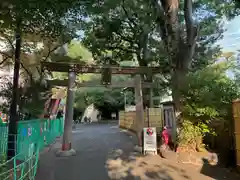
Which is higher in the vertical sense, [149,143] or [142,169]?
[149,143]

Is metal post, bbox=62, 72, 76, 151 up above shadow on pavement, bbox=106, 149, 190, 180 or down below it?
above

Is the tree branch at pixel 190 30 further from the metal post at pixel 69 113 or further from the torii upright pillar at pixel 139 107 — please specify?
the metal post at pixel 69 113

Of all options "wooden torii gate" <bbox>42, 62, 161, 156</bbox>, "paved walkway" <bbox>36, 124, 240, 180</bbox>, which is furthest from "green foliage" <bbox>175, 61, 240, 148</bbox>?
"wooden torii gate" <bbox>42, 62, 161, 156</bbox>

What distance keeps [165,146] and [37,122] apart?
17.7 feet

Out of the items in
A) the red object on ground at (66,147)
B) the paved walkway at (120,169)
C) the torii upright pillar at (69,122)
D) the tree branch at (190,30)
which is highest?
the tree branch at (190,30)

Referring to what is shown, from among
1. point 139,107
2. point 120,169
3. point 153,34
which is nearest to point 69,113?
point 139,107

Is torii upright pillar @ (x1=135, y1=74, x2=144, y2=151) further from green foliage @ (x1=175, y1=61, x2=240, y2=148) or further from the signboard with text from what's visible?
green foliage @ (x1=175, y1=61, x2=240, y2=148)

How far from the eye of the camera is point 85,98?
35750mm

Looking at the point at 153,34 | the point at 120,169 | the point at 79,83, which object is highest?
the point at 153,34

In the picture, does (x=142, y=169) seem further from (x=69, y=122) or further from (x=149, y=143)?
(x=69, y=122)

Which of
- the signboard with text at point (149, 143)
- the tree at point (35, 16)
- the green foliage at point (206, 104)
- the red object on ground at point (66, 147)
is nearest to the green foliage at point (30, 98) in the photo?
the red object on ground at point (66, 147)

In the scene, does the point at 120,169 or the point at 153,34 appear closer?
the point at 120,169

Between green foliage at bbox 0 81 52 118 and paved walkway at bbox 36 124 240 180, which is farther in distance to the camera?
green foliage at bbox 0 81 52 118

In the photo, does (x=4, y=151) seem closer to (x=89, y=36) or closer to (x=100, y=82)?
(x=100, y=82)
